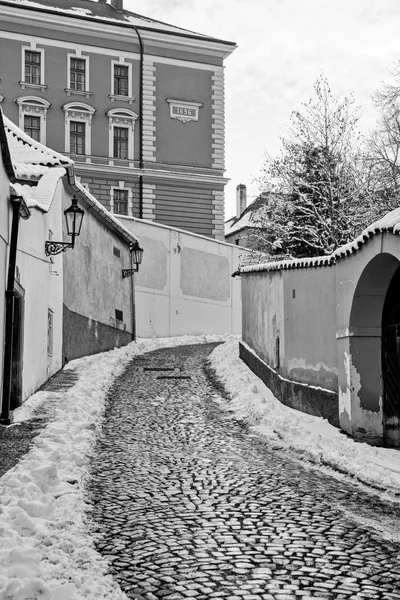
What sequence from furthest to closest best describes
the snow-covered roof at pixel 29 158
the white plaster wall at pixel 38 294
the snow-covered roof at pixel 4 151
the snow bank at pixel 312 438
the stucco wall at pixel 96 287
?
the stucco wall at pixel 96 287
the snow-covered roof at pixel 29 158
the white plaster wall at pixel 38 294
the snow-covered roof at pixel 4 151
the snow bank at pixel 312 438

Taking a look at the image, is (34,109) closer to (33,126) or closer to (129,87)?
(33,126)

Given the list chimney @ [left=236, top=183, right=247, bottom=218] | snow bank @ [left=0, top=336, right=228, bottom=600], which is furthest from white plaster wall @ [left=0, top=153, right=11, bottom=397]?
chimney @ [left=236, top=183, right=247, bottom=218]

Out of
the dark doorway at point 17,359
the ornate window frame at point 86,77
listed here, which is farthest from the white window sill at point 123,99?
the dark doorway at point 17,359

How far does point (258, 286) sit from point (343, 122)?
572 inches

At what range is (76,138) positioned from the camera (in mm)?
37344

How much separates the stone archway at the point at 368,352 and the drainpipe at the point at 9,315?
464 centimetres

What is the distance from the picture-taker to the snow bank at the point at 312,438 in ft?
26.5

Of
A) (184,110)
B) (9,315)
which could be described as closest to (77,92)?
(184,110)

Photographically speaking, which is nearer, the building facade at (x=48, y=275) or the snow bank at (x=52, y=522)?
the snow bank at (x=52, y=522)

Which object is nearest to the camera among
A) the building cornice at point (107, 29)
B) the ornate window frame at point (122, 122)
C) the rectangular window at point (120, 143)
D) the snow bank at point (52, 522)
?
the snow bank at point (52, 522)

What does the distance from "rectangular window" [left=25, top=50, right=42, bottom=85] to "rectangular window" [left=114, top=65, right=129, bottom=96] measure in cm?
378

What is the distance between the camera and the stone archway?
33.6 ft

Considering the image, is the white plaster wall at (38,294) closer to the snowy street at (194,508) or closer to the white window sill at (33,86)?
the snowy street at (194,508)

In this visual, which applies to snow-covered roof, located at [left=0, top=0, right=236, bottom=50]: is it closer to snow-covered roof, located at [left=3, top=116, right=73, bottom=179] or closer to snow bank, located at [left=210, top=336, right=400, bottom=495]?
snow-covered roof, located at [left=3, top=116, right=73, bottom=179]
